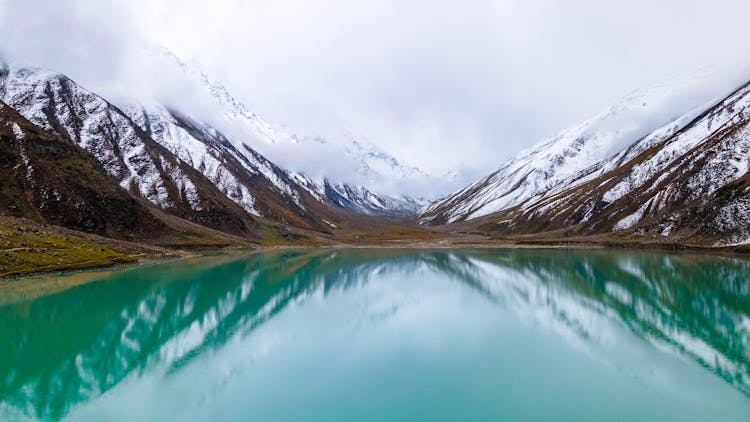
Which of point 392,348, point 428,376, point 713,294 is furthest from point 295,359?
point 713,294

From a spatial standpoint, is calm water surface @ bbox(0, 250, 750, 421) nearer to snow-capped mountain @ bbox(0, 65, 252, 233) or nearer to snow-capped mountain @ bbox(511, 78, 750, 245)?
snow-capped mountain @ bbox(511, 78, 750, 245)

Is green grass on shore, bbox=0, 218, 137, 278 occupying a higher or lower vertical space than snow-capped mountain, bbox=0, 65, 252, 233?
lower

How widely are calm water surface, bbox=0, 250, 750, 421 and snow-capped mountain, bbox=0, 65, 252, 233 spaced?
96.5m

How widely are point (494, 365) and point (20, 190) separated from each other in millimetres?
108947

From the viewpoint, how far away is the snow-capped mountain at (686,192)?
371 ft

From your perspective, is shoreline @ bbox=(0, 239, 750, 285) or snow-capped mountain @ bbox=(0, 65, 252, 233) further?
snow-capped mountain @ bbox=(0, 65, 252, 233)

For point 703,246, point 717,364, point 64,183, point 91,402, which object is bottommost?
point 91,402

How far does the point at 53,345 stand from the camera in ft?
117

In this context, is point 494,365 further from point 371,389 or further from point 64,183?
point 64,183

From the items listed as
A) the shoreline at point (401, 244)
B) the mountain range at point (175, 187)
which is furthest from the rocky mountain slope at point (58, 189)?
the shoreline at point (401, 244)

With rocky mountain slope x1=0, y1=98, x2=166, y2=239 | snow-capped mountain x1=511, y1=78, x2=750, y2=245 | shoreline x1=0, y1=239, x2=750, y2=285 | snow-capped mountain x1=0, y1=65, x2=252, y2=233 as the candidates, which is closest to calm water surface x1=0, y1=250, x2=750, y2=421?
shoreline x1=0, y1=239, x2=750, y2=285

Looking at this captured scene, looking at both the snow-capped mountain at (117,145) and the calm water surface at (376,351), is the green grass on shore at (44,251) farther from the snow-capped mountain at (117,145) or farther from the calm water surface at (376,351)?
the snow-capped mountain at (117,145)

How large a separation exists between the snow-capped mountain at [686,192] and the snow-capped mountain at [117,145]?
123 m

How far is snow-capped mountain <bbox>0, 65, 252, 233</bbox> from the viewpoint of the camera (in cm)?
16275
